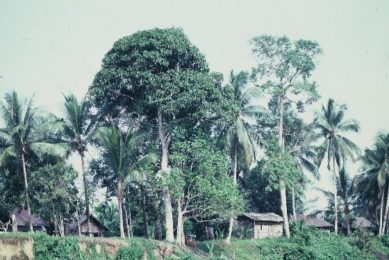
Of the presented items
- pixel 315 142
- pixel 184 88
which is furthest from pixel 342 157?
pixel 184 88

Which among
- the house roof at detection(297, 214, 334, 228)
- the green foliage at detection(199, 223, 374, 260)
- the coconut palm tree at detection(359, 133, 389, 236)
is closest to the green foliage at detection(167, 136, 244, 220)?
the green foliage at detection(199, 223, 374, 260)

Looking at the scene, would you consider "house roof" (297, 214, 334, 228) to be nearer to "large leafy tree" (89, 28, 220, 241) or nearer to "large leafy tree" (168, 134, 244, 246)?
"large leafy tree" (168, 134, 244, 246)

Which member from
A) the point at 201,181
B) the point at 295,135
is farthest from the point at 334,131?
the point at 201,181

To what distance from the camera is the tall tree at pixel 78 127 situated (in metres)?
24.3

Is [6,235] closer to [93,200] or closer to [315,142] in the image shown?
[93,200]

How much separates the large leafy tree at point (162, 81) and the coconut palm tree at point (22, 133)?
10.6 feet

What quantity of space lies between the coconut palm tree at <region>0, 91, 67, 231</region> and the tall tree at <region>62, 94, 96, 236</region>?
95cm

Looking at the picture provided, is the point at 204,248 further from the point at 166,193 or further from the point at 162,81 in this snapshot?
the point at 162,81

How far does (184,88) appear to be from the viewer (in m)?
22.8

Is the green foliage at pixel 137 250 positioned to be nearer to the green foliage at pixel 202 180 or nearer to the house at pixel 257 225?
the green foliage at pixel 202 180

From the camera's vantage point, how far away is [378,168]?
37219 millimetres

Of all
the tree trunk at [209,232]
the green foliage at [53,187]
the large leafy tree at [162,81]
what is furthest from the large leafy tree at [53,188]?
the tree trunk at [209,232]

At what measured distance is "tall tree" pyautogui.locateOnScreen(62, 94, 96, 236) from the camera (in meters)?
24.3

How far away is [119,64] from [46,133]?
564 centimetres
